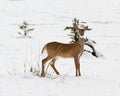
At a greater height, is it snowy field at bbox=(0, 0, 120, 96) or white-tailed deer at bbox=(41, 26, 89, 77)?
white-tailed deer at bbox=(41, 26, 89, 77)

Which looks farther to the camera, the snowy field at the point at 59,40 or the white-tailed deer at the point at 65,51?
the white-tailed deer at the point at 65,51

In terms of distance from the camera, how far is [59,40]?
14.4m

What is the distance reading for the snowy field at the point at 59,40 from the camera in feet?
20.7

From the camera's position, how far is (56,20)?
68.3 feet

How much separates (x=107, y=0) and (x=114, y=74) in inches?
788

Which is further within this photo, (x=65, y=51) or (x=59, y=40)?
(x=59, y=40)

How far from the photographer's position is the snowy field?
6297mm

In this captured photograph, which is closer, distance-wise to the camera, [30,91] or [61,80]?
[30,91]

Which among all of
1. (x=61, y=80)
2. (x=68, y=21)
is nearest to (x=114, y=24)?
(x=68, y=21)

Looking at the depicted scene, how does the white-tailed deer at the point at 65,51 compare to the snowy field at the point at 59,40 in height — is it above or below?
→ above

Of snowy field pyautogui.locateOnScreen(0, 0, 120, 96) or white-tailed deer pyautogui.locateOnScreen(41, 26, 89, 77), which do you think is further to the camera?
white-tailed deer pyautogui.locateOnScreen(41, 26, 89, 77)

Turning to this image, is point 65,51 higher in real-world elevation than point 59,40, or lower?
higher

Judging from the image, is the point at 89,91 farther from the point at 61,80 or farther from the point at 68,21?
the point at 68,21

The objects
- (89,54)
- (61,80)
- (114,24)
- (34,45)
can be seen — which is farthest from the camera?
(114,24)
